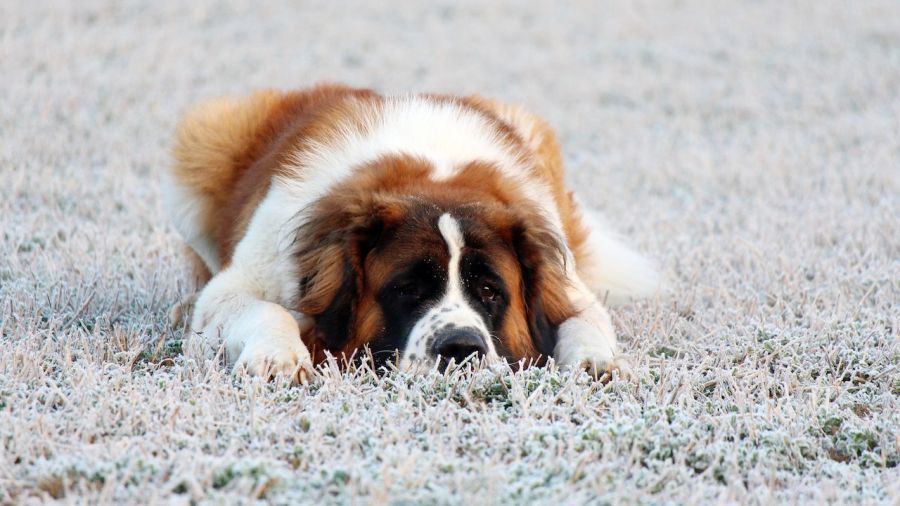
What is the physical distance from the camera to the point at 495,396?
343cm

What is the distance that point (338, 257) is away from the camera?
372 cm

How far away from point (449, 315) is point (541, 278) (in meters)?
0.48

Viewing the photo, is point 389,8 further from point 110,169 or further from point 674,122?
point 110,169

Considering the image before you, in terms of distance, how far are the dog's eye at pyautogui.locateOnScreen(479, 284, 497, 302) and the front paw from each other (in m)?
0.36

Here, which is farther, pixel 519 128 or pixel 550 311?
pixel 519 128

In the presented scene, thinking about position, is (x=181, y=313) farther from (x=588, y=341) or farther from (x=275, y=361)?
(x=588, y=341)

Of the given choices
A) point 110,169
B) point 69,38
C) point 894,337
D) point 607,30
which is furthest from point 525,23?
point 894,337

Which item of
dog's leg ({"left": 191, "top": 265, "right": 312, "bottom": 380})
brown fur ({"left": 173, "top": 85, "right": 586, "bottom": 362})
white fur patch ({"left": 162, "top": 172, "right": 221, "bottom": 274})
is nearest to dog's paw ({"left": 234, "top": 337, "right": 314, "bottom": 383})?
dog's leg ({"left": 191, "top": 265, "right": 312, "bottom": 380})

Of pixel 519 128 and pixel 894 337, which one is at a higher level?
pixel 519 128

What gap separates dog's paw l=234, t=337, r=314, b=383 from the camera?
3500 mm

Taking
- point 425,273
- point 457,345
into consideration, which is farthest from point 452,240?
point 457,345

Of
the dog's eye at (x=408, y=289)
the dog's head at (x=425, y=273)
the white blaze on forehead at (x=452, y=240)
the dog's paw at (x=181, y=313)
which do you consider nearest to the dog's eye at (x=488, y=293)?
the dog's head at (x=425, y=273)

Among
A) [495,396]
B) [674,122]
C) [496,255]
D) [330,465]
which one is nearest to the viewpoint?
[330,465]

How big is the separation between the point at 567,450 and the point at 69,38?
9.26m
